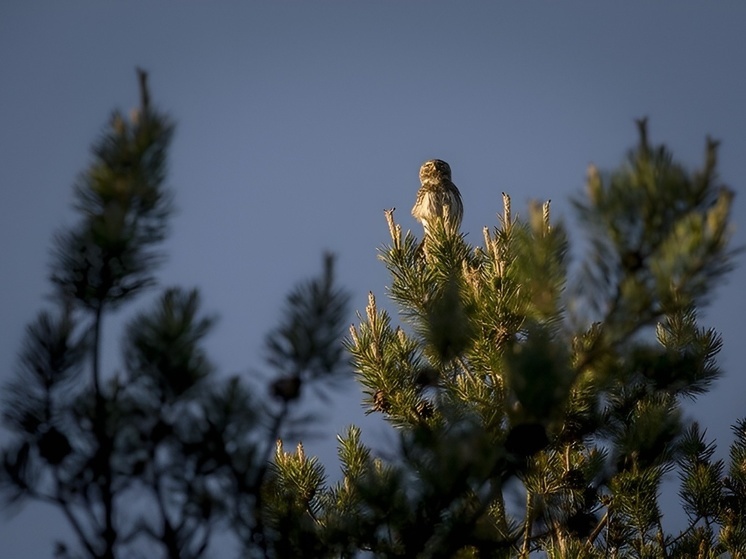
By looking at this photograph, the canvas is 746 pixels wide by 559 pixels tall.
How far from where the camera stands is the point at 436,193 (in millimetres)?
8250

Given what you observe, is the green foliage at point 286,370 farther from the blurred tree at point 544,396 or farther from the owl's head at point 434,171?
the owl's head at point 434,171

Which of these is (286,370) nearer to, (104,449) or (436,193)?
(104,449)

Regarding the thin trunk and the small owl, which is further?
the small owl

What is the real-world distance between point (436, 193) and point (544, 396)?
642 cm

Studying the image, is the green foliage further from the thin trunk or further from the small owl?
the small owl

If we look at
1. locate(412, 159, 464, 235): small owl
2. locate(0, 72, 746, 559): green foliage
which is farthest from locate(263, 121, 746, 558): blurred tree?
locate(412, 159, 464, 235): small owl

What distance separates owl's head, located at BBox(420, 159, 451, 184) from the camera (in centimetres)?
837

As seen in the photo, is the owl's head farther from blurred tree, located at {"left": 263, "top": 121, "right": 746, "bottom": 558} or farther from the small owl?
blurred tree, located at {"left": 263, "top": 121, "right": 746, "bottom": 558}

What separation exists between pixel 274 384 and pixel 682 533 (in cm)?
275

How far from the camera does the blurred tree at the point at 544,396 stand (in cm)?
192

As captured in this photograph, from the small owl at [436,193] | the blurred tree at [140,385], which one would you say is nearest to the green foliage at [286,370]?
the blurred tree at [140,385]

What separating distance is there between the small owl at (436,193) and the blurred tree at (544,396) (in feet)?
12.5

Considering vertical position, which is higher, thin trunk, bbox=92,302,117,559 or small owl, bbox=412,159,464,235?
small owl, bbox=412,159,464,235

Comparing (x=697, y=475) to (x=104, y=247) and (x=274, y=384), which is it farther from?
(x=104, y=247)
